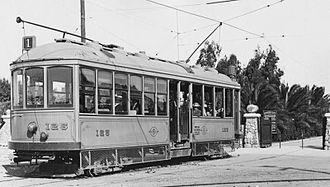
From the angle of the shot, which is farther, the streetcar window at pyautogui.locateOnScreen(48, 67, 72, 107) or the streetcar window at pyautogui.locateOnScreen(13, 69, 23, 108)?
the streetcar window at pyautogui.locateOnScreen(13, 69, 23, 108)

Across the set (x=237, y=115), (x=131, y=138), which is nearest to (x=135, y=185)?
(x=131, y=138)

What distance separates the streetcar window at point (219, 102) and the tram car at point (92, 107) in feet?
9.89

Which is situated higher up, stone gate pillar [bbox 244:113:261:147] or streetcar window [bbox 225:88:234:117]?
streetcar window [bbox 225:88:234:117]

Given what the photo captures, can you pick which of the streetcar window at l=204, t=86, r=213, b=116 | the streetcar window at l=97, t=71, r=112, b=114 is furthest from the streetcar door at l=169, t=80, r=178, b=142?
the streetcar window at l=97, t=71, r=112, b=114

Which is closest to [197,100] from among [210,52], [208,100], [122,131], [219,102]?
[208,100]

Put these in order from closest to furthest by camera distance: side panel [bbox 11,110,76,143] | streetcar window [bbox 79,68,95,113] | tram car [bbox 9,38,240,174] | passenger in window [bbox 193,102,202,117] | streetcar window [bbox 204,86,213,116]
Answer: side panel [bbox 11,110,76,143] → tram car [bbox 9,38,240,174] → streetcar window [bbox 79,68,95,113] → passenger in window [bbox 193,102,202,117] → streetcar window [bbox 204,86,213,116]

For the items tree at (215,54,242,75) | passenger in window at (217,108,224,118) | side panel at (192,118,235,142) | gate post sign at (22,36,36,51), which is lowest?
side panel at (192,118,235,142)

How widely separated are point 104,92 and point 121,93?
842mm

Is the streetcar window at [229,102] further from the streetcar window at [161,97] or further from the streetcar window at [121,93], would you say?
the streetcar window at [121,93]

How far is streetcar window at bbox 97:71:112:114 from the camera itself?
1471 centimetres

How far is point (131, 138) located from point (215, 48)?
2564cm

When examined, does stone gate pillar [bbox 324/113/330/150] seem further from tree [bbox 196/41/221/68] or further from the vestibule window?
tree [bbox 196/41/221/68]

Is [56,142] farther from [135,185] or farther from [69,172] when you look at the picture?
[135,185]

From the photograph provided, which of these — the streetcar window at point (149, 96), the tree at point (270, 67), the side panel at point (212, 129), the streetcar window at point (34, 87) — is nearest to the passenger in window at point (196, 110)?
the side panel at point (212, 129)
